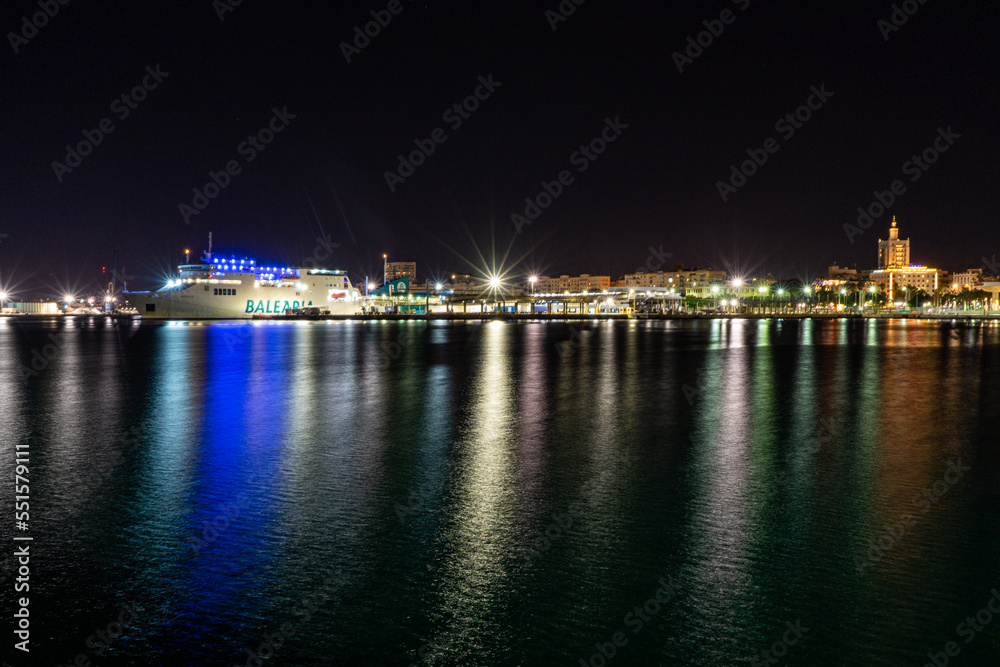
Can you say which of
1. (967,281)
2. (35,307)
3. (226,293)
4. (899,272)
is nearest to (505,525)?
(226,293)

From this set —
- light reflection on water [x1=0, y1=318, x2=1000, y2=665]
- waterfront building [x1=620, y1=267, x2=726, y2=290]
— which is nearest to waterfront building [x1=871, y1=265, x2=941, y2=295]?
waterfront building [x1=620, y1=267, x2=726, y2=290]

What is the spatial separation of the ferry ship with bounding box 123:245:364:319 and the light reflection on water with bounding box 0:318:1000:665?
74.0 metres

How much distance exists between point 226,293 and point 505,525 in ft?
280

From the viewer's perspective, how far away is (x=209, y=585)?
16.1 feet

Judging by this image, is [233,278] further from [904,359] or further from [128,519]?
[128,519]

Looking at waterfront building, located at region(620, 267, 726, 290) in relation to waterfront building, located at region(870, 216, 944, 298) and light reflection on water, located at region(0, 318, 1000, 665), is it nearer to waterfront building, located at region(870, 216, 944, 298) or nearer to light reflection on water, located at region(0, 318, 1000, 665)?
waterfront building, located at region(870, 216, 944, 298)

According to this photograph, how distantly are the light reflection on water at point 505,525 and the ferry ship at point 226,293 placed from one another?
74011mm

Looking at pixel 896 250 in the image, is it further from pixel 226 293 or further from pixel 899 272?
pixel 226 293

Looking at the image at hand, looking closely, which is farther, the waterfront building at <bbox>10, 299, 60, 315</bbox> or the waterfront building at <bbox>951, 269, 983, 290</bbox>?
the waterfront building at <bbox>951, 269, 983, 290</bbox>

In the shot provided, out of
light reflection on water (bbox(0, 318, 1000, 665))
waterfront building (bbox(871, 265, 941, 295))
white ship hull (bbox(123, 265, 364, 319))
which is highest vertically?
waterfront building (bbox(871, 265, 941, 295))

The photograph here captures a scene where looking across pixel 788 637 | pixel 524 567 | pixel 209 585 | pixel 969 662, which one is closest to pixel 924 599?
pixel 969 662

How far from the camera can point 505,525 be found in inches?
246

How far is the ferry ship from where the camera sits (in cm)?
8331

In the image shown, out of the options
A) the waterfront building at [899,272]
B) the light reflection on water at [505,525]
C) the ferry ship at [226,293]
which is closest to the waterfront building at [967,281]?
the waterfront building at [899,272]
